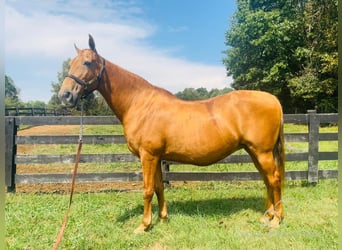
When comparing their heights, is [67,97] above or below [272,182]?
above

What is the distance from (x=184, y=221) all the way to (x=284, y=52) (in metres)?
22.0

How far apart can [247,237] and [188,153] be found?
1.16m

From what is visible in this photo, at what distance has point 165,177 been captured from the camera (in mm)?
5125

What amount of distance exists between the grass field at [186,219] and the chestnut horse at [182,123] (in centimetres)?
31

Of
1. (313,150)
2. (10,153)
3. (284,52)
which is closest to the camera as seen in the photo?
(10,153)

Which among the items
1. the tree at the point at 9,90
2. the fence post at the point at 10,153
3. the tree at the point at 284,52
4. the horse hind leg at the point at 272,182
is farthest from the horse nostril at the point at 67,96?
the tree at the point at 284,52

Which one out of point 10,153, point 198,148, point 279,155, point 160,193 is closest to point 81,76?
point 198,148

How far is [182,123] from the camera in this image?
344 centimetres

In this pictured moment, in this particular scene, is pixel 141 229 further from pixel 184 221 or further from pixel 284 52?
pixel 284 52

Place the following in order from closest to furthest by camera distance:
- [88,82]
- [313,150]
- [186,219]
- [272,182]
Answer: [88,82] → [272,182] → [186,219] → [313,150]

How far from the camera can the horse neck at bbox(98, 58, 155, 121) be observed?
11.6 feet

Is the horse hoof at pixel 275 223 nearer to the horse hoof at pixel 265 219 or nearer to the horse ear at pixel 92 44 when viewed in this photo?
the horse hoof at pixel 265 219

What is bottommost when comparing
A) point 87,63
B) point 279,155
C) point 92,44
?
point 279,155

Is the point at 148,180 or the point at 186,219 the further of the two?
the point at 186,219
